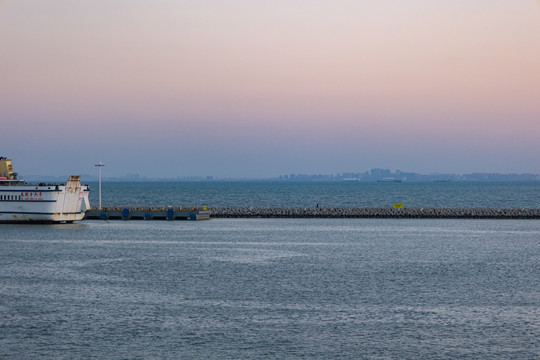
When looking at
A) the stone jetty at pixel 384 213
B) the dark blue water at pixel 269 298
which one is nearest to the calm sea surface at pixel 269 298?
the dark blue water at pixel 269 298

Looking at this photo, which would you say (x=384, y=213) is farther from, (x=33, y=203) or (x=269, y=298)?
(x=269, y=298)

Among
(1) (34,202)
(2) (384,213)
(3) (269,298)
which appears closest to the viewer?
(3) (269,298)

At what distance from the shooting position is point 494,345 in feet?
86.2

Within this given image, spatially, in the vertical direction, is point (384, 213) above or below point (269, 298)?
above

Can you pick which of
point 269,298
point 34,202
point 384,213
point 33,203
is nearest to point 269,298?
point 269,298

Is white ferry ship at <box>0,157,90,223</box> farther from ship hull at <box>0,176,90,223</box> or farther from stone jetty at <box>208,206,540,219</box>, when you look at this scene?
stone jetty at <box>208,206,540,219</box>

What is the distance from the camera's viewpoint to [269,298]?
35688 mm

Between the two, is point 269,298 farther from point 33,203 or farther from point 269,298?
point 33,203

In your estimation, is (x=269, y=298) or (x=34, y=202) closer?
(x=269, y=298)

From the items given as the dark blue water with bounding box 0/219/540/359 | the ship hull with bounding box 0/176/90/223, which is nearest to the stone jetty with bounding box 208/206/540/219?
the ship hull with bounding box 0/176/90/223

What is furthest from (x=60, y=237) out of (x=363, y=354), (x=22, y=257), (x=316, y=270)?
(x=363, y=354)

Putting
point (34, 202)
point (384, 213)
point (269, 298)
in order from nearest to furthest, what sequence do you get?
point (269, 298) → point (34, 202) → point (384, 213)

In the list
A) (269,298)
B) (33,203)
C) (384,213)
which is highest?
(33,203)

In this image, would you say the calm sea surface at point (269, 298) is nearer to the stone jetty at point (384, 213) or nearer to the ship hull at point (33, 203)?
the ship hull at point (33, 203)
